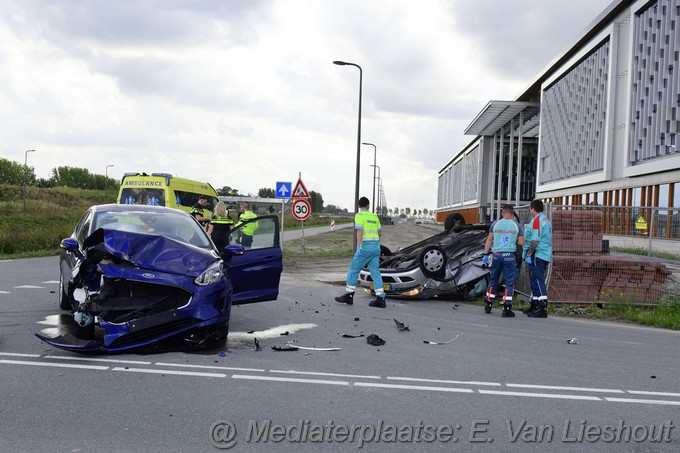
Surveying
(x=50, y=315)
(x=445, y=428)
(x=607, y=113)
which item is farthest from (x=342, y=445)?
(x=607, y=113)

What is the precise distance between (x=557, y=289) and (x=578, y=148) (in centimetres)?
3460

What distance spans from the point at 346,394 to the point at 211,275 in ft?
7.02

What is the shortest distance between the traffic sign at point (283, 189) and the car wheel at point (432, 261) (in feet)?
36.1

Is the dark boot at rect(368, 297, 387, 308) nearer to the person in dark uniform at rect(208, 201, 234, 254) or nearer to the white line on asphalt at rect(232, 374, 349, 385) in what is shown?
the person in dark uniform at rect(208, 201, 234, 254)

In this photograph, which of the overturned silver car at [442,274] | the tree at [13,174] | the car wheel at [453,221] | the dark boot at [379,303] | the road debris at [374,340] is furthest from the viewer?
the tree at [13,174]

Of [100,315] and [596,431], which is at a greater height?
[100,315]

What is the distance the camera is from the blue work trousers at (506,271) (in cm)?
1004

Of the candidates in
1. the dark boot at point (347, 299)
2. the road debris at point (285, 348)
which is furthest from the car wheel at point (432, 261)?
the road debris at point (285, 348)

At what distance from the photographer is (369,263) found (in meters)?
10.8

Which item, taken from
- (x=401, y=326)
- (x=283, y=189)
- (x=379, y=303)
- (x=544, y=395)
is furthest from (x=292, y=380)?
(x=283, y=189)

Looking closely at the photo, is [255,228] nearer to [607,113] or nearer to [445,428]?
[445,428]

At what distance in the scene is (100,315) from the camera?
19.5 ft

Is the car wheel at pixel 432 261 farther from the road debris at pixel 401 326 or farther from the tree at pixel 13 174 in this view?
the tree at pixel 13 174

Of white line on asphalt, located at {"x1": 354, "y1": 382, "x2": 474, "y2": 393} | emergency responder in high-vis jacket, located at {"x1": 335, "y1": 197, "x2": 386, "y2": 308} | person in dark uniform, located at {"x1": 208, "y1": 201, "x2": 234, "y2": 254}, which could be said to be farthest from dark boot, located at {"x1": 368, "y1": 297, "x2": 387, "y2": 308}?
white line on asphalt, located at {"x1": 354, "y1": 382, "x2": 474, "y2": 393}
